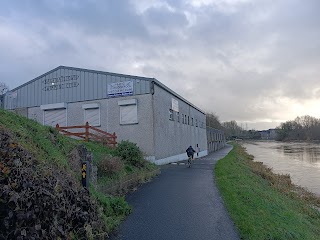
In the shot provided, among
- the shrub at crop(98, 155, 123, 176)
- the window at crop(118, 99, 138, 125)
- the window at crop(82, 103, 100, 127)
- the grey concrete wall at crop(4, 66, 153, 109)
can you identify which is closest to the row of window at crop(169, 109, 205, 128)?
the window at crop(118, 99, 138, 125)

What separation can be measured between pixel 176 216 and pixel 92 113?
14.7 metres

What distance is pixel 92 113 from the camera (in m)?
20.5

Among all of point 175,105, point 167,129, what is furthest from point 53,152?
point 175,105

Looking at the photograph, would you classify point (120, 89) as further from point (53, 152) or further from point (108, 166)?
point (53, 152)

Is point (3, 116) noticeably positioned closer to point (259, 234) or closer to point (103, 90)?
point (259, 234)

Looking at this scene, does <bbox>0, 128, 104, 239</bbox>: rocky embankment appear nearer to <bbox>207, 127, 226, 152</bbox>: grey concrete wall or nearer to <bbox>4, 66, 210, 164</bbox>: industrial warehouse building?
<bbox>4, 66, 210, 164</bbox>: industrial warehouse building

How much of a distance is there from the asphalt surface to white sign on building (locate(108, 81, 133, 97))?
9.68m

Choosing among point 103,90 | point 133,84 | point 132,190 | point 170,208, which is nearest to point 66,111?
point 103,90

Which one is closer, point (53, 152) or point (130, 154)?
point (53, 152)

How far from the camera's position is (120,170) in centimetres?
1089

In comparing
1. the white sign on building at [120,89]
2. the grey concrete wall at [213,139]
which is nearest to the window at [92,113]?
the white sign on building at [120,89]

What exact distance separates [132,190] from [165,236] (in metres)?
4.95

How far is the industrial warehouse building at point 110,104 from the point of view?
19.0 meters

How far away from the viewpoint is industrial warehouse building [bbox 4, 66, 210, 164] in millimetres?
19000
